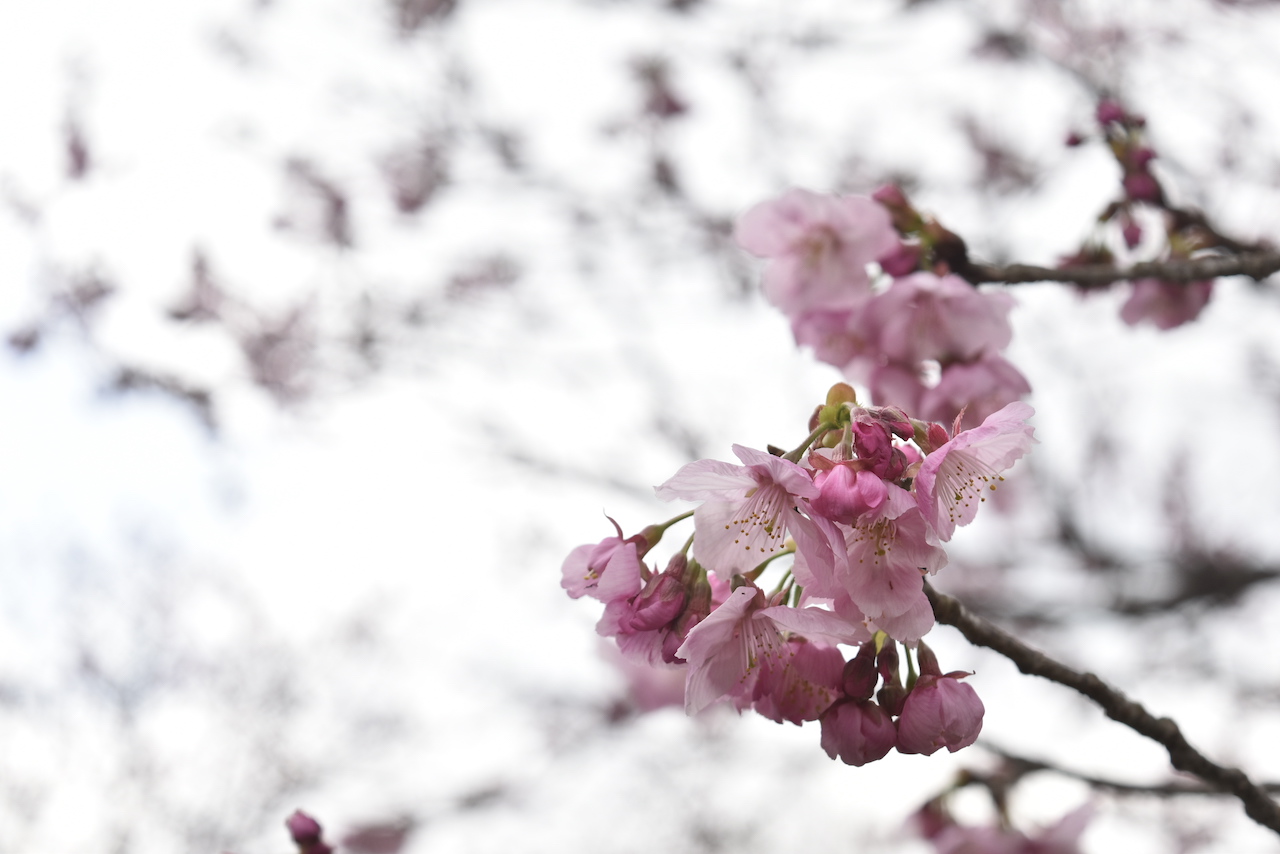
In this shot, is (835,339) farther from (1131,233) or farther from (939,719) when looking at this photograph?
(939,719)

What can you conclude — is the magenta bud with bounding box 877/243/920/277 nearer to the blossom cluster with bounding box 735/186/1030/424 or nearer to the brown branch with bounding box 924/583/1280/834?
the blossom cluster with bounding box 735/186/1030/424

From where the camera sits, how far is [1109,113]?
1.88 meters

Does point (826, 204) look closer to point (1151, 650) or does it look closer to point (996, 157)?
point (996, 157)

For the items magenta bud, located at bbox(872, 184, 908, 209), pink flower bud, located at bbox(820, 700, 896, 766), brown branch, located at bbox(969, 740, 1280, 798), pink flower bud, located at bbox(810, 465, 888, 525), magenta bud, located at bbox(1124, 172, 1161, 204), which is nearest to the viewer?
pink flower bud, located at bbox(810, 465, 888, 525)

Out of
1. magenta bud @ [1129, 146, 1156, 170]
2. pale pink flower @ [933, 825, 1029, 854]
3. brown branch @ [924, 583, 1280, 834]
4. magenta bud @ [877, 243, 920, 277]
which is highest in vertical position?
magenta bud @ [1129, 146, 1156, 170]

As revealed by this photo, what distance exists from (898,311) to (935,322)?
7 centimetres

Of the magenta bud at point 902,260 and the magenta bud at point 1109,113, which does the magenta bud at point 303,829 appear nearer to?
the magenta bud at point 902,260

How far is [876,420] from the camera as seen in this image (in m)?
0.91

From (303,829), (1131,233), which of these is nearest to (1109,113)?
(1131,233)

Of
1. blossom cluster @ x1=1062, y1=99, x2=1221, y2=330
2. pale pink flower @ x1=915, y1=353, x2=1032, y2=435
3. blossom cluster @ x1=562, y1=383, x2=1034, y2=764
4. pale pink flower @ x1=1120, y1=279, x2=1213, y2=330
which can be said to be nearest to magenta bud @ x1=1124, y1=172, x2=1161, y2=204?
blossom cluster @ x1=1062, y1=99, x2=1221, y2=330

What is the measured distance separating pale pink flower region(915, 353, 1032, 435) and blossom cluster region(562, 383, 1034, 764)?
0.62 meters

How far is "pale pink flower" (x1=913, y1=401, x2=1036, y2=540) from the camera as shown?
34.6 inches

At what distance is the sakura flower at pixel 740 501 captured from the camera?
89cm

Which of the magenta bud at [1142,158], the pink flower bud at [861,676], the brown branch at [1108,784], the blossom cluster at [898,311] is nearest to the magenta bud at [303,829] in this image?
the pink flower bud at [861,676]
